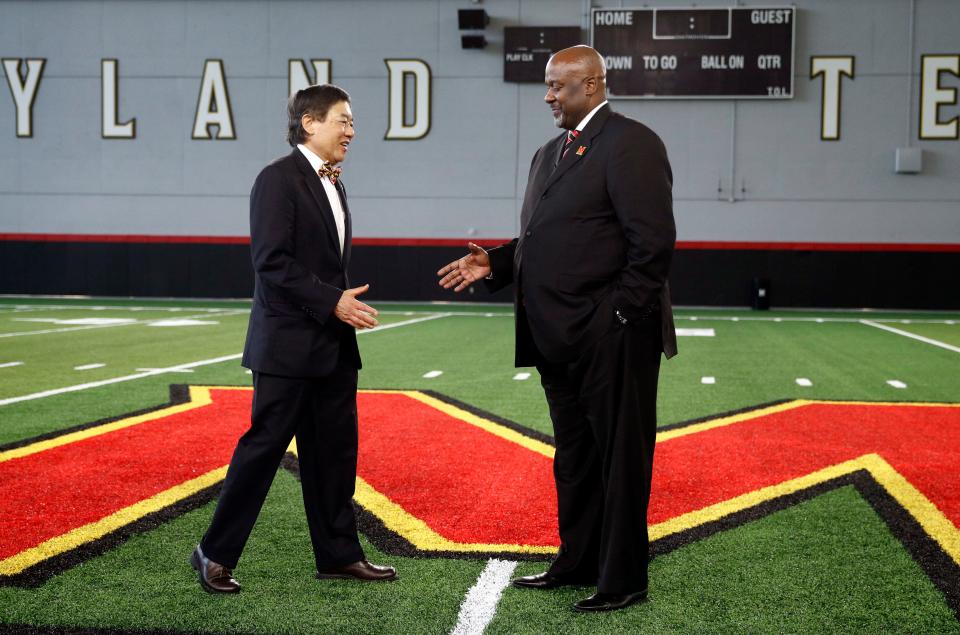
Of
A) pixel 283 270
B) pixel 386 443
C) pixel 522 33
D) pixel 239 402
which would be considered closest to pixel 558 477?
pixel 283 270

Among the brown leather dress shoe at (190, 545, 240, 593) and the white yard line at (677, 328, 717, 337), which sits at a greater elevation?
the brown leather dress shoe at (190, 545, 240, 593)

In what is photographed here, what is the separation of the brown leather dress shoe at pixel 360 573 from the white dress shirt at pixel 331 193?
1.15m

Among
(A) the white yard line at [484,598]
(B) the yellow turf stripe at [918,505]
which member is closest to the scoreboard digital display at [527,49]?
(B) the yellow turf stripe at [918,505]

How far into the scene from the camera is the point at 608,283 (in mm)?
3389

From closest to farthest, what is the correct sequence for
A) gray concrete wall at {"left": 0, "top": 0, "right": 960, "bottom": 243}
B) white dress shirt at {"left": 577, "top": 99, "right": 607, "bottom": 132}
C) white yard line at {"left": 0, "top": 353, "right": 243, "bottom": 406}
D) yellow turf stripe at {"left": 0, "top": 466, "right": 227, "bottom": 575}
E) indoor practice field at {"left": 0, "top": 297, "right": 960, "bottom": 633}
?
1. indoor practice field at {"left": 0, "top": 297, "right": 960, "bottom": 633}
2. white dress shirt at {"left": 577, "top": 99, "right": 607, "bottom": 132}
3. yellow turf stripe at {"left": 0, "top": 466, "right": 227, "bottom": 575}
4. white yard line at {"left": 0, "top": 353, "right": 243, "bottom": 406}
5. gray concrete wall at {"left": 0, "top": 0, "right": 960, "bottom": 243}

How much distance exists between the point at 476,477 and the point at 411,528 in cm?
106

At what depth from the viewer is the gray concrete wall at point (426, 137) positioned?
21.4 m

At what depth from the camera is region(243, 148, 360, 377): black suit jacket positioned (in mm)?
3496

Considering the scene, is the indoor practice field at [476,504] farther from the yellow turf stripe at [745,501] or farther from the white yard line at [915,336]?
the white yard line at [915,336]

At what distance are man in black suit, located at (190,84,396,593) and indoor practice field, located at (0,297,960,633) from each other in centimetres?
18

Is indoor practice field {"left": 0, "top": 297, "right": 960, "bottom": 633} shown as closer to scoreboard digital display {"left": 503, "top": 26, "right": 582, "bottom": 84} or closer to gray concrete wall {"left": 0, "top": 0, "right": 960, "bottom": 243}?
gray concrete wall {"left": 0, "top": 0, "right": 960, "bottom": 243}

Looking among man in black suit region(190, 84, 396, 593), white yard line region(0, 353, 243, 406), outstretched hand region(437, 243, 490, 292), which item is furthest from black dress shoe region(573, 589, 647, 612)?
white yard line region(0, 353, 243, 406)

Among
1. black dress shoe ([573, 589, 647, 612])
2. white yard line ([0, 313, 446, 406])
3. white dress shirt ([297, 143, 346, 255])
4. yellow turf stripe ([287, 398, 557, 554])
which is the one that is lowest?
white yard line ([0, 313, 446, 406])

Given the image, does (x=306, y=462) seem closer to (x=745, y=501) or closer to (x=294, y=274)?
(x=294, y=274)
